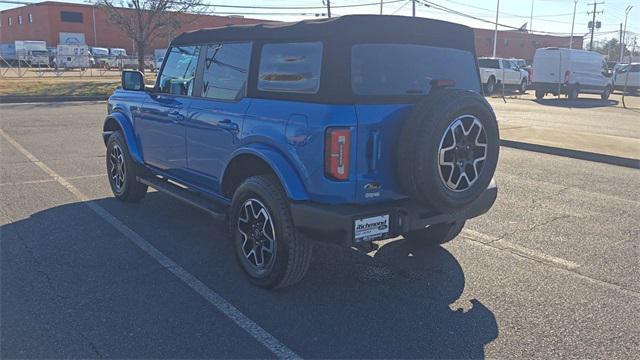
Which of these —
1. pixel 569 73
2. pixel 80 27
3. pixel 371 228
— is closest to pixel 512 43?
pixel 569 73

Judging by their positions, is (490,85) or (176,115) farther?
(490,85)

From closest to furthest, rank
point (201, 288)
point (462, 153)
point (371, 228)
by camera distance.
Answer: point (371, 228), point (462, 153), point (201, 288)

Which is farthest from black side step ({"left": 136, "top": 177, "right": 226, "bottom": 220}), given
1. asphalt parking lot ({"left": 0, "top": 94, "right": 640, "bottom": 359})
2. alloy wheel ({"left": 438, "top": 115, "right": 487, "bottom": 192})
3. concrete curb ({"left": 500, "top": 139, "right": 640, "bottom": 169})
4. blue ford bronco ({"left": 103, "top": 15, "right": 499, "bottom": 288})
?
concrete curb ({"left": 500, "top": 139, "right": 640, "bottom": 169})

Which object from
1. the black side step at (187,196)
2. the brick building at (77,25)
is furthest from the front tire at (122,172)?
the brick building at (77,25)

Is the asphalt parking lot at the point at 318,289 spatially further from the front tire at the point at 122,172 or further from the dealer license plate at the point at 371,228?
the dealer license plate at the point at 371,228

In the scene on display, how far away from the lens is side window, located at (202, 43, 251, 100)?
14.5 ft

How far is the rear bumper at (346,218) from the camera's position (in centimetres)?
349

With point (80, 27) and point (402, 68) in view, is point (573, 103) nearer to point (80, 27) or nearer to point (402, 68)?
point (402, 68)

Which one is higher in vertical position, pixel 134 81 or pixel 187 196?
pixel 134 81

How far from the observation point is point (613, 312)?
3783 millimetres

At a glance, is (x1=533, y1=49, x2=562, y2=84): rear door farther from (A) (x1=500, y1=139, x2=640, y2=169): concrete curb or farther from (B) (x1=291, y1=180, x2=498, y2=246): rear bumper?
(B) (x1=291, y1=180, x2=498, y2=246): rear bumper

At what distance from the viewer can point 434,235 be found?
16.3 feet

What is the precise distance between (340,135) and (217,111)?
59.0 inches

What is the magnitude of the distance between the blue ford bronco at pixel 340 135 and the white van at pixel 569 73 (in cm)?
2396
